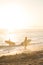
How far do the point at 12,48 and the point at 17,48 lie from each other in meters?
0.06

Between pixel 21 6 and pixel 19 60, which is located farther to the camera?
pixel 21 6

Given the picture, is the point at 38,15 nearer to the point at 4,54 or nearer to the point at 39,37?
the point at 39,37

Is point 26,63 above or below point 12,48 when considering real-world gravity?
below

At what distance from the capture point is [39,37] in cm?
194

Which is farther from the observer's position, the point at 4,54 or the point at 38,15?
the point at 38,15

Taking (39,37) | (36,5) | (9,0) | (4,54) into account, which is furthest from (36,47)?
(9,0)

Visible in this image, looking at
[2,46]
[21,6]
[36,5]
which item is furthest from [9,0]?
[2,46]

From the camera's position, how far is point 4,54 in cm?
178

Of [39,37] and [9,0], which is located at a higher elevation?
[9,0]

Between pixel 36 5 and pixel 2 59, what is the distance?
0.86m

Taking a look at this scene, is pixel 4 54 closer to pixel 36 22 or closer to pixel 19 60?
pixel 19 60

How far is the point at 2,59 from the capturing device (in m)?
1.77

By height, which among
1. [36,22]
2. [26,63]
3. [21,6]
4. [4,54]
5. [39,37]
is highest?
[21,6]

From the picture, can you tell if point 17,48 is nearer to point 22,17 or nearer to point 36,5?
point 22,17
